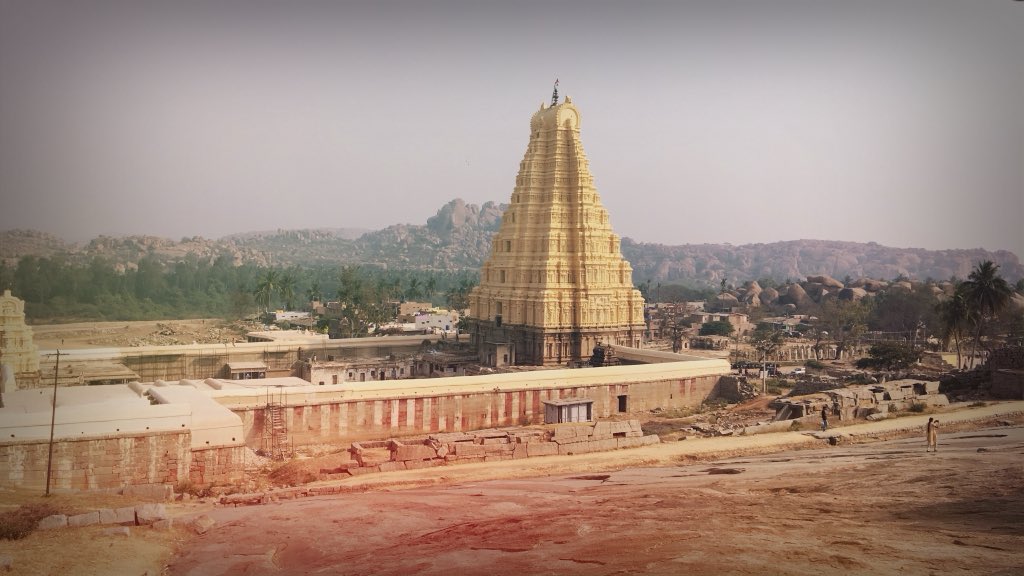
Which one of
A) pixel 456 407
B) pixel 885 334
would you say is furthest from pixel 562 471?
pixel 885 334

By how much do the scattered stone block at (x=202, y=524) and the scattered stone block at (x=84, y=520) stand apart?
173cm

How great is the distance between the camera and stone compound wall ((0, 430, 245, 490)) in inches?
794

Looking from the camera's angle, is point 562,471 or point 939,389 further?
point 939,389

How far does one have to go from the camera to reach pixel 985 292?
Answer: 140 ft

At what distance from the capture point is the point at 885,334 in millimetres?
70938

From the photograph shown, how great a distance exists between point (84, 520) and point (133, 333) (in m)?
30.7

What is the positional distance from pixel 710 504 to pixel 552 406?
570 inches

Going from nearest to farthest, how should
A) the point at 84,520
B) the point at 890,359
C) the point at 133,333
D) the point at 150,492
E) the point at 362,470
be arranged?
1. the point at 84,520
2. the point at 150,492
3. the point at 362,470
4. the point at 890,359
5. the point at 133,333

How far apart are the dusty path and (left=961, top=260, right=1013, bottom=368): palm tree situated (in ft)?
75.2

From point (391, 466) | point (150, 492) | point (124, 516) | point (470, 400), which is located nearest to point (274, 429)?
point (391, 466)

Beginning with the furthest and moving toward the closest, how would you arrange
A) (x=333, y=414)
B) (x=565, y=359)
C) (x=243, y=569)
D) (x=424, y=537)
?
(x=565, y=359), (x=333, y=414), (x=424, y=537), (x=243, y=569)

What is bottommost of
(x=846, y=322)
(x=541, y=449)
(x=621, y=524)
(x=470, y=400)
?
(x=541, y=449)

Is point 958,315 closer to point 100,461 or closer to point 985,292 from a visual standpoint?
point 985,292

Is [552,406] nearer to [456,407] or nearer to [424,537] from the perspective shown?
[456,407]
